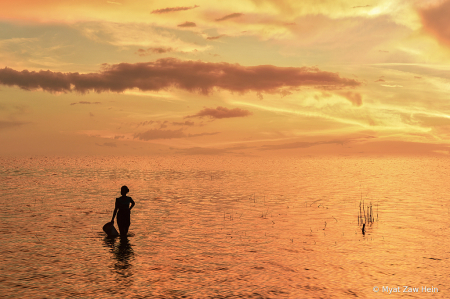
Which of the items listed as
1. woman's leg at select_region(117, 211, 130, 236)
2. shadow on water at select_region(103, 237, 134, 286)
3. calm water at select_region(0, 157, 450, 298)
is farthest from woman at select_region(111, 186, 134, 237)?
calm water at select_region(0, 157, 450, 298)

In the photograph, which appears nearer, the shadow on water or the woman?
the shadow on water

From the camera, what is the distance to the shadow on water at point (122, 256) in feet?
58.4

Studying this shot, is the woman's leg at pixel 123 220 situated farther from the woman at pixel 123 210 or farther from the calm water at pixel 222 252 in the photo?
the calm water at pixel 222 252

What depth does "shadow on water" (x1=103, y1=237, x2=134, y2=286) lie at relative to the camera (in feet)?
58.4

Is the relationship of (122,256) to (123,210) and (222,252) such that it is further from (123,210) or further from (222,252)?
(222,252)

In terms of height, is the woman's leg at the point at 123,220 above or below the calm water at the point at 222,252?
above

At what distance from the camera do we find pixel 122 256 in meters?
21.1

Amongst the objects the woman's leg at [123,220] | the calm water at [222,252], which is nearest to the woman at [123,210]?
the woman's leg at [123,220]

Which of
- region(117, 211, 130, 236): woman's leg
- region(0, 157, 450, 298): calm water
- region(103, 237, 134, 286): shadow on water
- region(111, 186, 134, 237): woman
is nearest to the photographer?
region(0, 157, 450, 298): calm water

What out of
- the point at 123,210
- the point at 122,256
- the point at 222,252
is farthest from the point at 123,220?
the point at 222,252

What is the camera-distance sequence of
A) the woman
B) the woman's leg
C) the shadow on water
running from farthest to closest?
the woman's leg < the woman < the shadow on water

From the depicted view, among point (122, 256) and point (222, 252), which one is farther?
point (222, 252)

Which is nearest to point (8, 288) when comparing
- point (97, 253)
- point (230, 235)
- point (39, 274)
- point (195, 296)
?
point (39, 274)

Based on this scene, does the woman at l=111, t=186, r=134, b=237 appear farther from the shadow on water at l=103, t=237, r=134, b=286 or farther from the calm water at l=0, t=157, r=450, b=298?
the calm water at l=0, t=157, r=450, b=298
